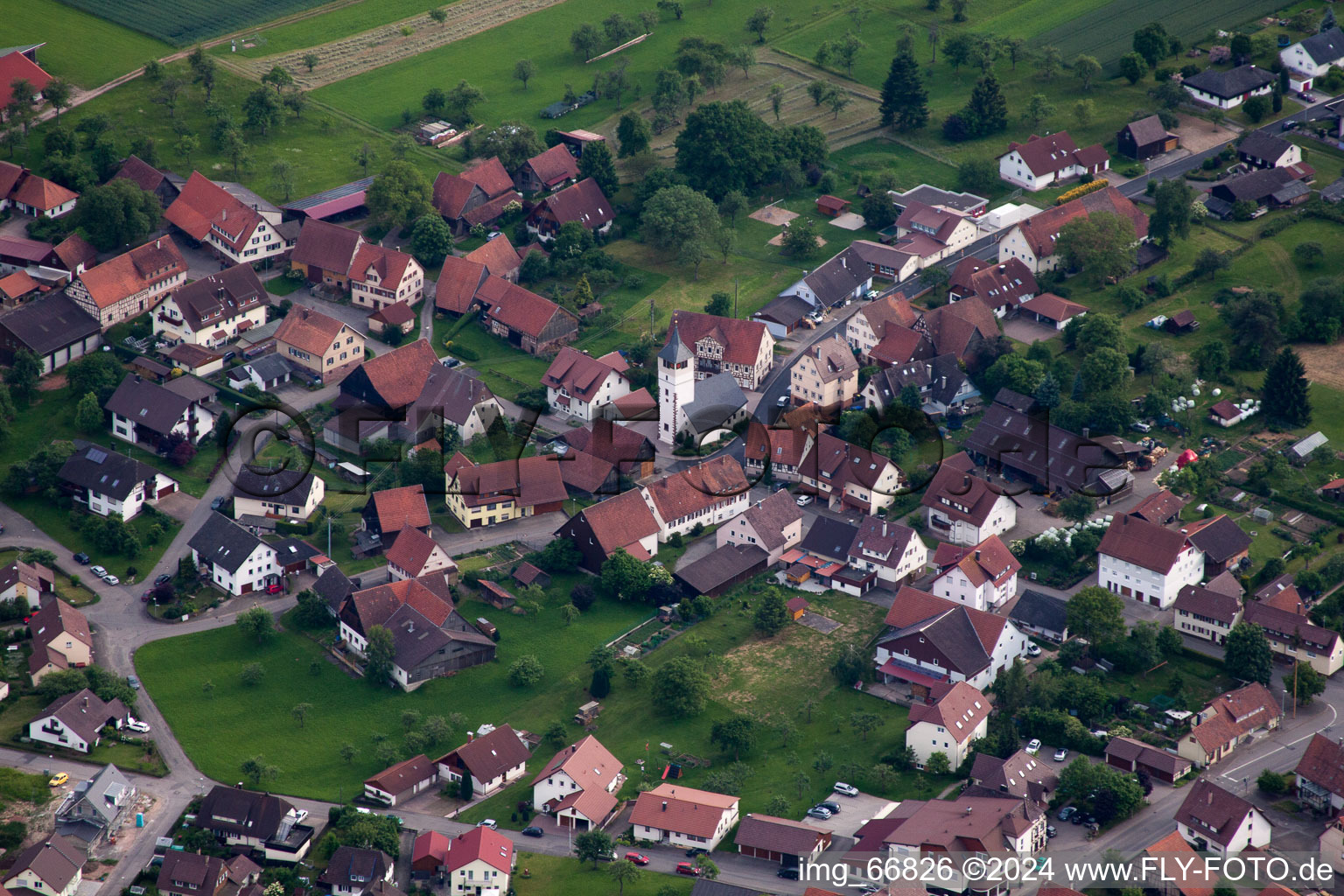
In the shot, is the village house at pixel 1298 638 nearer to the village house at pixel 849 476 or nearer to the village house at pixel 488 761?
the village house at pixel 849 476

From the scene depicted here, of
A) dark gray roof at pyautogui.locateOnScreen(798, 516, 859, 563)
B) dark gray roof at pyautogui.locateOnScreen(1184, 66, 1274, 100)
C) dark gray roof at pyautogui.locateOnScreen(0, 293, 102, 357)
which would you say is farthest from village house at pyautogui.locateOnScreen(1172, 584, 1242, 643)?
dark gray roof at pyautogui.locateOnScreen(0, 293, 102, 357)

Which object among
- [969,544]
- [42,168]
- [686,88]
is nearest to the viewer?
[969,544]

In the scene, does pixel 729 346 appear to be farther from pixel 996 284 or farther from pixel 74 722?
pixel 74 722

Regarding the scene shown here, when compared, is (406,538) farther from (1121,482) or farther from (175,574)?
(1121,482)

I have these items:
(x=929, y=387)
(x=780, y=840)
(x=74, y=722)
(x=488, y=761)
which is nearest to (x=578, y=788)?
(x=488, y=761)

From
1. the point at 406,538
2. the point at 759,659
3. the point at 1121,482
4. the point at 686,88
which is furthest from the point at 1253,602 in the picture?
the point at 686,88

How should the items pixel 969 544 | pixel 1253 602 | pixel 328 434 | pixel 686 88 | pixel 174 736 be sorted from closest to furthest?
1. pixel 174 736
2. pixel 1253 602
3. pixel 969 544
4. pixel 328 434
5. pixel 686 88

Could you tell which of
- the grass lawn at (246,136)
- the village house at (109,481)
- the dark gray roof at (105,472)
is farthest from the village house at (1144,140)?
the dark gray roof at (105,472)
